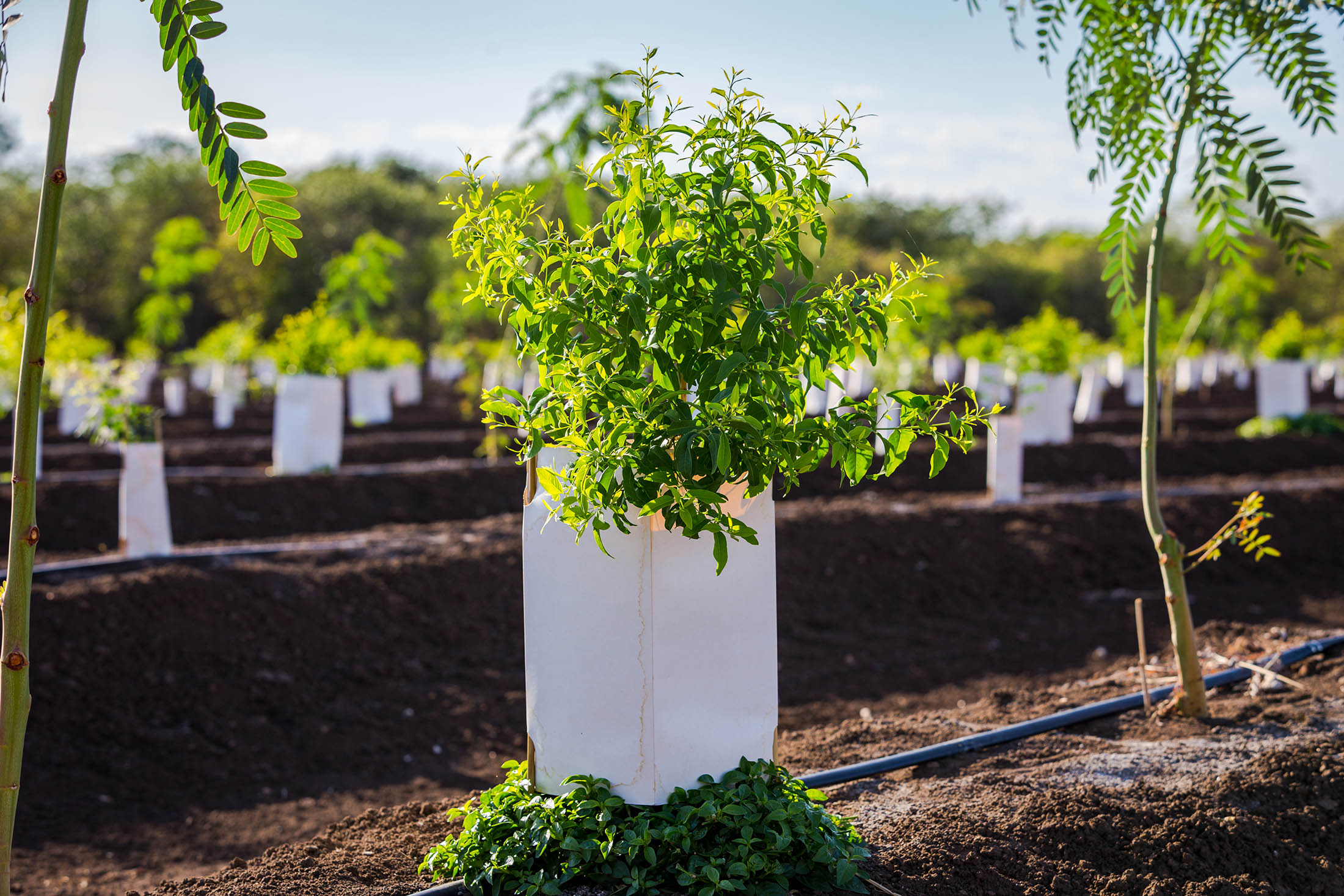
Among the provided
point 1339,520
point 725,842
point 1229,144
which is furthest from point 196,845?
point 1339,520

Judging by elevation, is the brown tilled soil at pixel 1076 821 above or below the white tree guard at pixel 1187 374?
below

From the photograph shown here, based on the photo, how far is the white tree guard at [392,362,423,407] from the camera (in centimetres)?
1981

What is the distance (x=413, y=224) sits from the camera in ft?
121

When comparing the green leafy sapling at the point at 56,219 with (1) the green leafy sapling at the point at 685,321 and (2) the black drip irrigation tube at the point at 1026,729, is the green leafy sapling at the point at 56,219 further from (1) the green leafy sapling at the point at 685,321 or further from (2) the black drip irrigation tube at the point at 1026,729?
(2) the black drip irrigation tube at the point at 1026,729

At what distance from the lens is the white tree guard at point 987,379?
1020 cm

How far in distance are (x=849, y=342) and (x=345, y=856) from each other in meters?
2.00

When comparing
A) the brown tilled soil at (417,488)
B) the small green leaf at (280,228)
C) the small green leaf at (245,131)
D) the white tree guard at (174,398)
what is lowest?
the brown tilled soil at (417,488)

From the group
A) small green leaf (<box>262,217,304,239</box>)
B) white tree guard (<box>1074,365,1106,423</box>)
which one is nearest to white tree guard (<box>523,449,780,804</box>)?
small green leaf (<box>262,217,304,239</box>)

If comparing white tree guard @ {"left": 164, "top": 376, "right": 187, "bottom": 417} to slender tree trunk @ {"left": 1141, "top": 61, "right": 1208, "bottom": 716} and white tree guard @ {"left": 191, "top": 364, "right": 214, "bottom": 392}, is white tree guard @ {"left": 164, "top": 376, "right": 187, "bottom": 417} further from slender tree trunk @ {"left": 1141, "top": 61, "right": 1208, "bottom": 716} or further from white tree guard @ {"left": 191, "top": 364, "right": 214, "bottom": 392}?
slender tree trunk @ {"left": 1141, "top": 61, "right": 1208, "bottom": 716}

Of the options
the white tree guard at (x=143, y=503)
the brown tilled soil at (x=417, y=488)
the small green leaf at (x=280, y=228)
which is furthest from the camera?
the brown tilled soil at (x=417, y=488)

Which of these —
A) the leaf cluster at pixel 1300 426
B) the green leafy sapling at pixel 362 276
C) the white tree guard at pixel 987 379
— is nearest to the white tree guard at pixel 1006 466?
the white tree guard at pixel 987 379

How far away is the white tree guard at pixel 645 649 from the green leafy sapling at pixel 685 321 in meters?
0.13

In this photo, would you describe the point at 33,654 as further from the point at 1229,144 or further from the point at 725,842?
the point at 1229,144

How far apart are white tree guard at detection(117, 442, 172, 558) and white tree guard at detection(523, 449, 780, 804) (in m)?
4.50
